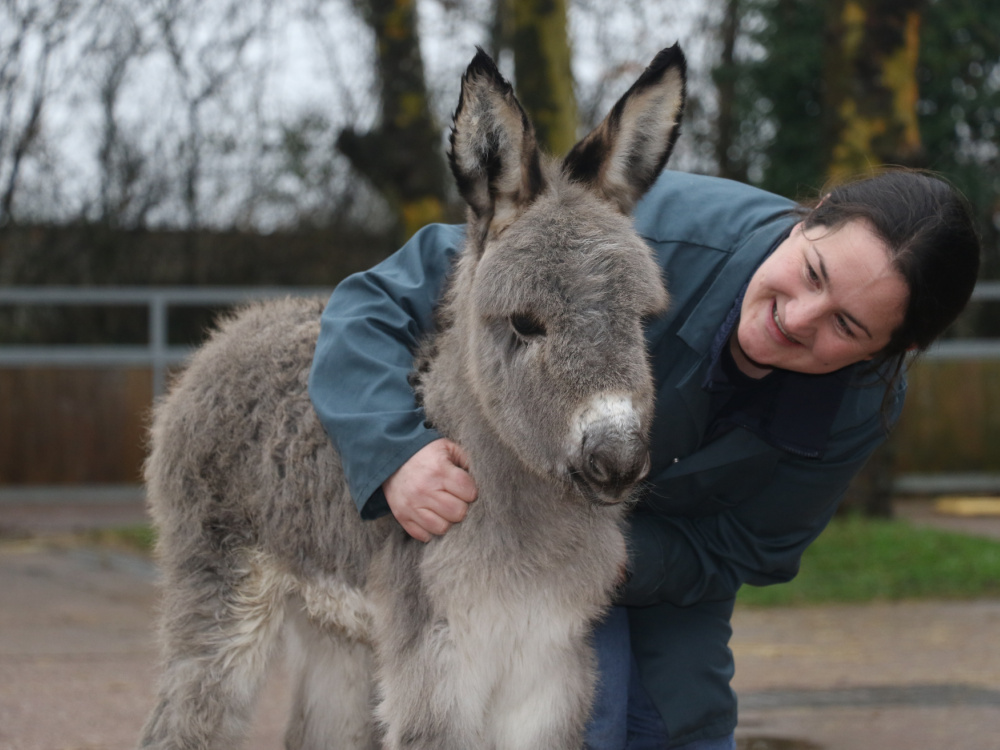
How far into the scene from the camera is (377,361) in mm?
3244

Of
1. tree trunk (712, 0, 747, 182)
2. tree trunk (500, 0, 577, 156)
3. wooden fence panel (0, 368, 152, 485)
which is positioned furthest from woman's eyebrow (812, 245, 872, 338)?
tree trunk (712, 0, 747, 182)

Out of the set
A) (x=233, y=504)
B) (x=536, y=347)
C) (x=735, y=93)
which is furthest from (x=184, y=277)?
(x=536, y=347)

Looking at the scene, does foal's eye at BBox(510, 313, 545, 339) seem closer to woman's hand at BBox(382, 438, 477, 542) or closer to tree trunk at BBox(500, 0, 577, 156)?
woman's hand at BBox(382, 438, 477, 542)

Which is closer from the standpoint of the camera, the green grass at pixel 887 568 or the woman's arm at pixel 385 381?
the woman's arm at pixel 385 381

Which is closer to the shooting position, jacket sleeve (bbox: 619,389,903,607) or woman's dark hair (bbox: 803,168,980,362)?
woman's dark hair (bbox: 803,168,980,362)

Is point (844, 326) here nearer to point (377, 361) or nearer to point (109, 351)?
point (377, 361)

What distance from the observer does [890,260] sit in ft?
9.78

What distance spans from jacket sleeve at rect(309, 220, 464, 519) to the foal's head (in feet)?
0.91

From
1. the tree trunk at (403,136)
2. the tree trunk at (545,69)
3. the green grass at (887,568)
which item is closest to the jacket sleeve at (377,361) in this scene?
the green grass at (887,568)

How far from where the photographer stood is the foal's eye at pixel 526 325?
2.73 meters

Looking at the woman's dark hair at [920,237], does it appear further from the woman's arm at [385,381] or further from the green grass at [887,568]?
the green grass at [887,568]

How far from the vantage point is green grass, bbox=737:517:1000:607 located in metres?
7.18

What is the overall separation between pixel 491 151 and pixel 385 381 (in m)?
0.76

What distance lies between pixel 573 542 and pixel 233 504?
1.13 metres
